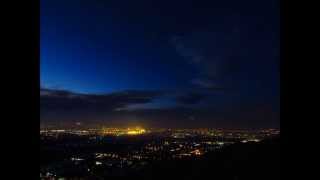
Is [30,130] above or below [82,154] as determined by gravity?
above

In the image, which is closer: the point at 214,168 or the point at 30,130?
the point at 30,130

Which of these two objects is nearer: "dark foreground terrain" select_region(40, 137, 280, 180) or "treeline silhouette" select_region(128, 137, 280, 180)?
"treeline silhouette" select_region(128, 137, 280, 180)

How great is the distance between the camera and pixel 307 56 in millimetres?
1205

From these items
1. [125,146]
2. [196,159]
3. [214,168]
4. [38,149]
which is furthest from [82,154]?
[38,149]

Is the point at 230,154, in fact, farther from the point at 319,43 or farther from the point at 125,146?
the point at 319,43

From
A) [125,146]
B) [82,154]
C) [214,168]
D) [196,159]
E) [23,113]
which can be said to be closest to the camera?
[23,113]

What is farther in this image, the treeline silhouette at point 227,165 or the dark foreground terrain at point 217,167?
the dark foreground terrain at point 217,167

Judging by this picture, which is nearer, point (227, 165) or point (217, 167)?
point (227, 165)

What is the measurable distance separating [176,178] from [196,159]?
1295 mm

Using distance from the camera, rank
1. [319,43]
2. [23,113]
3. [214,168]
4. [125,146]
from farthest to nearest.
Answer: [125,146] → [214,168] → [23,113] → [319,43]

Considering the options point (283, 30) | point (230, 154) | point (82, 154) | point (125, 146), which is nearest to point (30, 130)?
point (283, 30)

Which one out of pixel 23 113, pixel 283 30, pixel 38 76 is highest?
pixel 283 30

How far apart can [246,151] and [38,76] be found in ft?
29.6

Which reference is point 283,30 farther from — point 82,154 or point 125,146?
point 125,146
